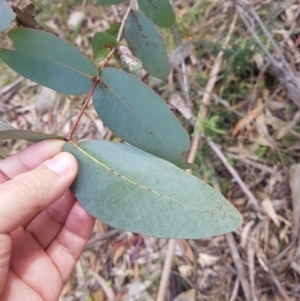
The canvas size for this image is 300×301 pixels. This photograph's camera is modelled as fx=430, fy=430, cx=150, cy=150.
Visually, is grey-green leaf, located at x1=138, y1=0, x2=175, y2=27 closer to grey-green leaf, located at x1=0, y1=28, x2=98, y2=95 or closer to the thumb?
grey-green leaf, located at x1=0, y1=28, x2=98, y2=95

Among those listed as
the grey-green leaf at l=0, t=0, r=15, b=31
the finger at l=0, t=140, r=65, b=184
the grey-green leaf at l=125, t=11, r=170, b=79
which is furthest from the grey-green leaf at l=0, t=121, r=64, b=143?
the grey-green leaf at l=125, t=11, r=170, b=79

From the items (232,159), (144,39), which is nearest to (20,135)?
(144,39)

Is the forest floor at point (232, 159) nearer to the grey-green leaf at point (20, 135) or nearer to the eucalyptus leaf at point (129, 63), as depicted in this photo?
the eucalyptus leaf at point (129, 63)

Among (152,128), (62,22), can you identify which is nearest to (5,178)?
(152,128)

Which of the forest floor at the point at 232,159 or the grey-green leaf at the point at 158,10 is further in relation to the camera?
the forest floor at the point at 232,159

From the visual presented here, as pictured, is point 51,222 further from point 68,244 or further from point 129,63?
point 129,63

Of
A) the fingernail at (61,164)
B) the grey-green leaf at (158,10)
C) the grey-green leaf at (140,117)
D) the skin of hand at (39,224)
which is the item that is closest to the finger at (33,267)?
the skin of hand at (39,224)
